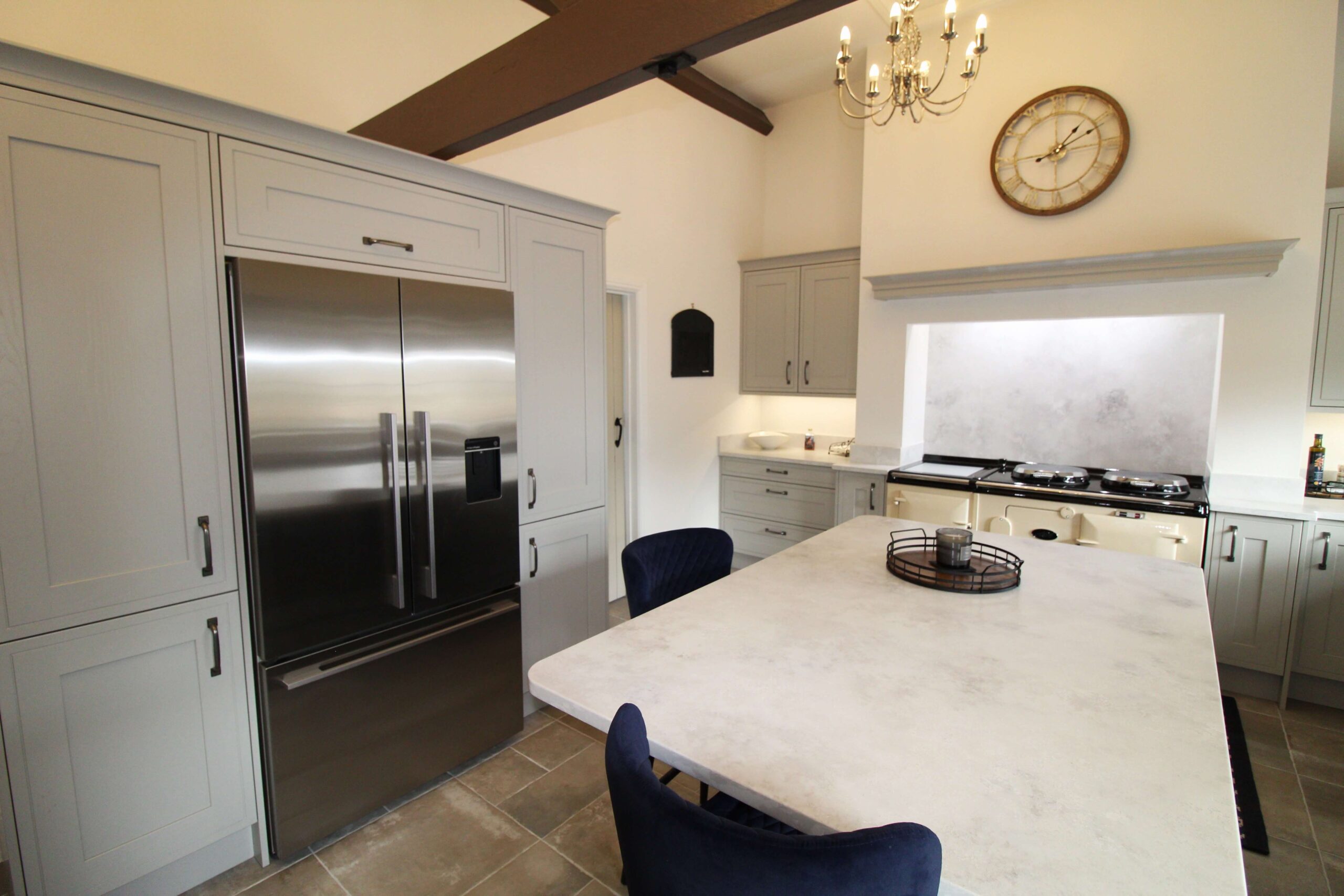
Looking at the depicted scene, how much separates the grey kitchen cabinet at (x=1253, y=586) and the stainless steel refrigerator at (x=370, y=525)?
3.30 m

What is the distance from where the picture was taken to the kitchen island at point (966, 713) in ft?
2.66

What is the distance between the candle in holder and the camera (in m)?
1.82

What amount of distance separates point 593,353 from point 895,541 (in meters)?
1.58

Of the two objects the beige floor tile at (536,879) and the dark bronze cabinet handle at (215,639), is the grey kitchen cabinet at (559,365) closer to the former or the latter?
the dark bronze cabinet handle at (215,639)

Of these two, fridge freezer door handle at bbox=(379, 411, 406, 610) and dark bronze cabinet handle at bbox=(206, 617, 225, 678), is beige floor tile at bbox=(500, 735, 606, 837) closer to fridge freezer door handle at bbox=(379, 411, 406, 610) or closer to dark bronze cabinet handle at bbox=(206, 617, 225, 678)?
fridge freezer door handle at bbox=(379, 411, 406, 610)

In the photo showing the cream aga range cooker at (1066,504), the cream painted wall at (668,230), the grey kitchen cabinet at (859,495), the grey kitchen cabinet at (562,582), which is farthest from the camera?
the grey kitchen cabinet at (859,495)

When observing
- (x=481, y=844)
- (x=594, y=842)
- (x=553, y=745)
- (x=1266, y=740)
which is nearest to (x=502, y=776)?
(x=553, y=745)

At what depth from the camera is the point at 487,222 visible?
2.42 meters

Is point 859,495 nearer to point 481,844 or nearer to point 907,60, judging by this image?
point 907,60

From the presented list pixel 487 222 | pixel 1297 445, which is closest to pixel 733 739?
pixel 487 222

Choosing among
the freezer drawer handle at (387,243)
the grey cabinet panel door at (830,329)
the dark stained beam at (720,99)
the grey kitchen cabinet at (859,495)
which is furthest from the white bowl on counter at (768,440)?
the freezer drawer handle at (387,243)

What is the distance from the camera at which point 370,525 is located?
205cm

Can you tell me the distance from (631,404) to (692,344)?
737mm

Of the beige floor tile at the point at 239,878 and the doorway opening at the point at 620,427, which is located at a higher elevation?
the doorway opening at the point at 620,427
